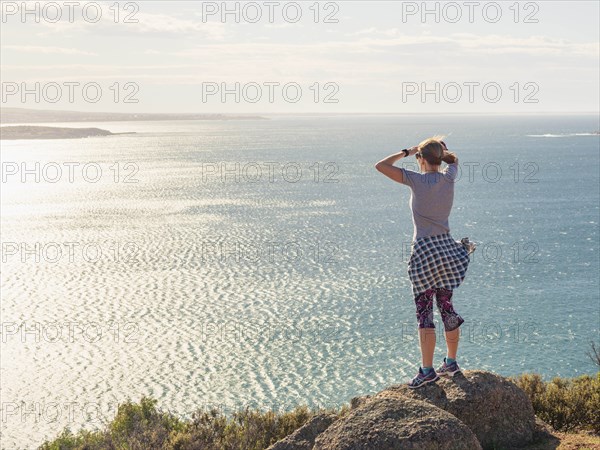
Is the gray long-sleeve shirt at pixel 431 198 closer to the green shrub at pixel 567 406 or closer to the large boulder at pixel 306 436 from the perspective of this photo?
the large boulder at pixel 306 436

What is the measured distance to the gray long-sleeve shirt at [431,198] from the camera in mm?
8648

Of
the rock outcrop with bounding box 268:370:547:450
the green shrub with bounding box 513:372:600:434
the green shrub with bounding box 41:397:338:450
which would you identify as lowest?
the green shrub with bounding box 41:397:338:450

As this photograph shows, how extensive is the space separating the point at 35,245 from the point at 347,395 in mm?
47870

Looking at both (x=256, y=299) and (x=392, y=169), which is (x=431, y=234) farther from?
(x=256, y=299)

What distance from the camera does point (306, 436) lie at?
9.58 m

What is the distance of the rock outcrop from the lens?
784 centimetres

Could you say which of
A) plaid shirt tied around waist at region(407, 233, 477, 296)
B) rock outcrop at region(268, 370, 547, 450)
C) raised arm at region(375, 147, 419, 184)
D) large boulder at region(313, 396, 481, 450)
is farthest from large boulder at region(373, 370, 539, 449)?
raised arm at region(375, 147, 419, 184)

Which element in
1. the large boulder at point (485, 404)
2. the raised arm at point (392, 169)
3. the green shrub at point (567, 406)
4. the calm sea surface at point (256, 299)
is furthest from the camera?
the calm sea surface at point (256, 299)

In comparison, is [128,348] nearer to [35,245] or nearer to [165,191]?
[35,245]

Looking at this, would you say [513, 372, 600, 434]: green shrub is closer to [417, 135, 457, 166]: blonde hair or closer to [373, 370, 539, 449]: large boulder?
[373, 370, 539, 449]: large boulder

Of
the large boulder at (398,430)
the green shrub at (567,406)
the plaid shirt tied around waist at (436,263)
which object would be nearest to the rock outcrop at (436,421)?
the large boulder at (398,430)

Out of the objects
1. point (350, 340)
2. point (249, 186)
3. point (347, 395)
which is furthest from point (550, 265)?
point (249, 186)

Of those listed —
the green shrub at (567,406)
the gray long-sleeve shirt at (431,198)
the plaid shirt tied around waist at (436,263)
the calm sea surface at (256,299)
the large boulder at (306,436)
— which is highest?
the gray long-sleeve shirt at (431,198)

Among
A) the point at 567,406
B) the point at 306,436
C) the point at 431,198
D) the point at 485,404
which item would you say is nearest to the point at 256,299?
the point at 567,406
